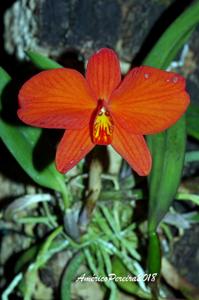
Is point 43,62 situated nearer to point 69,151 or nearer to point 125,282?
point 69,151

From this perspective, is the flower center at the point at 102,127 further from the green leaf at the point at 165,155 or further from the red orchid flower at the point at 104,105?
the green leaf at the point at 165,155

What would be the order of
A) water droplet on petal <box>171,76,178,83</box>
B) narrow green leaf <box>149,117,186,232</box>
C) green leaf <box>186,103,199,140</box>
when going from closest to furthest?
water droplet on petal <box>171,76,178,83</box>, narrow green leaf <box>149,117,186,232</box>, green leaf <box>186,103,199,140</box>

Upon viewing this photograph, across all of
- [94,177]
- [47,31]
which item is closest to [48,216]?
[94,177]

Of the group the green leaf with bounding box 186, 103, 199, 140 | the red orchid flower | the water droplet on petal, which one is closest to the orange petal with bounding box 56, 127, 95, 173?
the red orchid flower

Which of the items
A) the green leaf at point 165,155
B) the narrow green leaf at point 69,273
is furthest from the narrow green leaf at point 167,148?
the narrow green leaf at point 69,273

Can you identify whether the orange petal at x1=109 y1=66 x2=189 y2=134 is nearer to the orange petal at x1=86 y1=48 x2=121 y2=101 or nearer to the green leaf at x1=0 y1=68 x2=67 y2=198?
the orange petal at x1=86 y1=48 x2=121 y2=101

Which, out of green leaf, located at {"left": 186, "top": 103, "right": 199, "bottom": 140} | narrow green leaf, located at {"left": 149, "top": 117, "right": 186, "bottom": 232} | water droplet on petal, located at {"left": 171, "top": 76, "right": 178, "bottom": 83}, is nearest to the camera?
water droplet on petal, located at {"left": 171, "top": 76, "right": 178, "bottom": 83}
